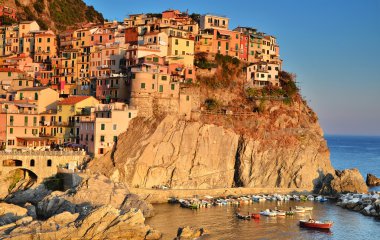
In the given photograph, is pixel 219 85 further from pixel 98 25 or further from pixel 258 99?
pixel 98 25

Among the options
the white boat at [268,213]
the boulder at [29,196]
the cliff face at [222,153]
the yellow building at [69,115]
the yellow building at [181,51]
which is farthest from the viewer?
the yellow building at [181,51]

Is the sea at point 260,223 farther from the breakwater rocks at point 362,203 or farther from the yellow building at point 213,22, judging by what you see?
the yellow building at point 213,22

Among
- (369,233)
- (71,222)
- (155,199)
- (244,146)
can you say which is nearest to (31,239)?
(71,222)

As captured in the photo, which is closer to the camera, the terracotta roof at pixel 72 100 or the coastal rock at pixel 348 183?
the terracotta roof at pixel 72 100

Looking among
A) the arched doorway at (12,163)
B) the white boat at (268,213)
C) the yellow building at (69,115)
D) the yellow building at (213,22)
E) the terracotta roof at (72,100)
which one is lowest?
the white boat at (268,213)

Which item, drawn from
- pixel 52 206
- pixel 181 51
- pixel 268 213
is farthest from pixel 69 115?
pixel 268 213

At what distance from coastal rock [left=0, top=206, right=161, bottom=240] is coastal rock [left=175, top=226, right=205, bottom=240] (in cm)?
184

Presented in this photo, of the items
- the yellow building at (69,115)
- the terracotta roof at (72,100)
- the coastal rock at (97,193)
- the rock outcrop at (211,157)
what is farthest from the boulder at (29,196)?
the terracotta roof at (72,100)

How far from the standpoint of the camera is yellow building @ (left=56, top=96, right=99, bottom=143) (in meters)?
77.9

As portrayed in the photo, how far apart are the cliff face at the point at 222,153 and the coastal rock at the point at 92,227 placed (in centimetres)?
1950

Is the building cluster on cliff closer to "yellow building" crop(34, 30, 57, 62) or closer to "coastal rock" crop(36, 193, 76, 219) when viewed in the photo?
"yellow building" crop(34, 30, 57, 62)

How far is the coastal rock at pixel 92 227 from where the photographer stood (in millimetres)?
48406

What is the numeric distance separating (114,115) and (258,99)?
20169 millimetres

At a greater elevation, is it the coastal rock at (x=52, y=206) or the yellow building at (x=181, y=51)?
the yellow building at (x=181, y=51)
